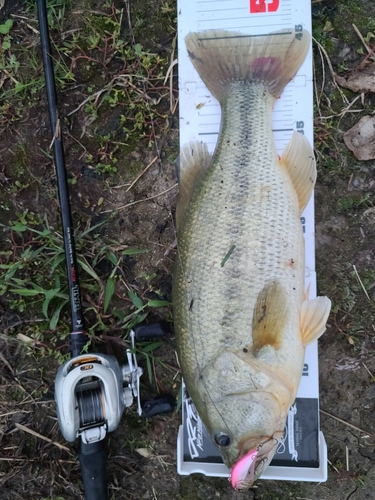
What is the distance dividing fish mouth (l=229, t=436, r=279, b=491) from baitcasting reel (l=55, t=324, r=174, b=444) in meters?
0.74

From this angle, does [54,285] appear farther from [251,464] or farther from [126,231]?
[251,464]

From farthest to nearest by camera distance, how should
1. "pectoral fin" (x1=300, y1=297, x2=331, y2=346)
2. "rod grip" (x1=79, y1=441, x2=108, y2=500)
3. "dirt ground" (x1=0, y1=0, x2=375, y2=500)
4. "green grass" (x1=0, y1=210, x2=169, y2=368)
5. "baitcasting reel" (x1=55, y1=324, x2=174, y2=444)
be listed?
"green grass" (x1=0, y1=210, x2=169, y2=368)
"dirt ground" (x1=0, y1=0, x2=375, y2=500)
"rod grip" (x1=79, y1=441, x2=108, y2=500)
"baitcasting reel" (x1=55, y1=324, x2=174, y2=444)
"pectoral fin" (x1=300, y1=297, x2=331, y2=346)

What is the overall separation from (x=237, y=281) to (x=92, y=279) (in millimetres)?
1066

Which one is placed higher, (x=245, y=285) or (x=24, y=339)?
(x=245, y=285)

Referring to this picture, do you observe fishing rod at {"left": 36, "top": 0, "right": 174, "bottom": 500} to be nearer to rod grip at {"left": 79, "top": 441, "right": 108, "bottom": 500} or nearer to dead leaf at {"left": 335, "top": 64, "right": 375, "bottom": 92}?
rod grip at {"left": 79, "top": 441, "right": 108, "bottom": 500}

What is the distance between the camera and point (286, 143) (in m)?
2.60

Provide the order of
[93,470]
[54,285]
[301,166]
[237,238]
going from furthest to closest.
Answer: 1. [54,285]
2. [93,470]
3. [301,166]
4. [237,238]

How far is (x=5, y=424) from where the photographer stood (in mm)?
2850

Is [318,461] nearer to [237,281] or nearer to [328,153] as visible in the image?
[237,281]

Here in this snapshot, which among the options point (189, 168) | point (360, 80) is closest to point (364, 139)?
point (360, 80)

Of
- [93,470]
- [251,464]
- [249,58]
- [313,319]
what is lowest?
[93,470]

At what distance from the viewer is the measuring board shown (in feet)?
8.46

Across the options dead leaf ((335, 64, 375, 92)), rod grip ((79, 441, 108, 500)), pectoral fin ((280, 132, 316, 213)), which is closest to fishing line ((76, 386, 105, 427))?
rod grip ((79, 441, 108, 500))

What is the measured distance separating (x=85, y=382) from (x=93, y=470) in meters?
0.53
